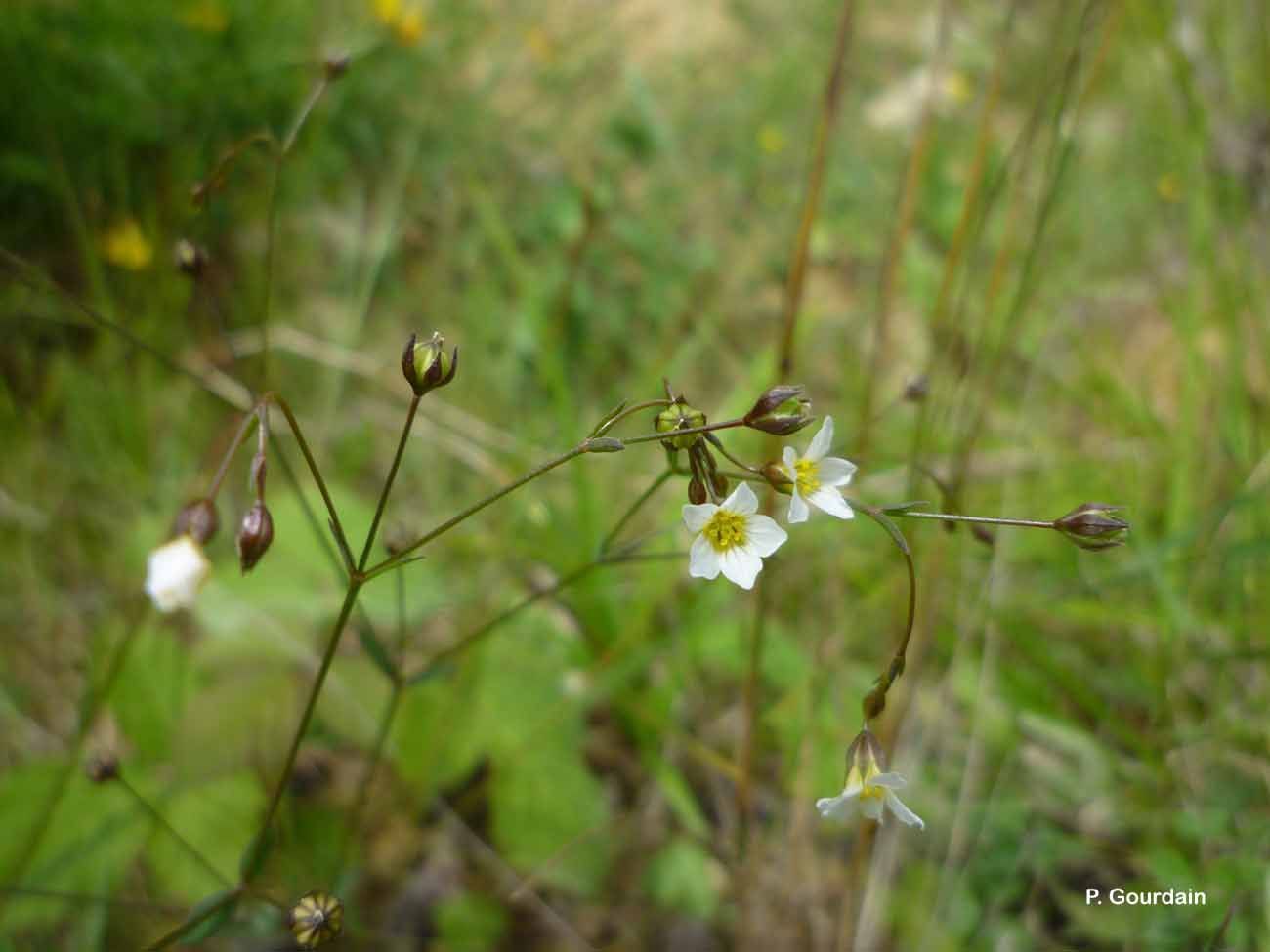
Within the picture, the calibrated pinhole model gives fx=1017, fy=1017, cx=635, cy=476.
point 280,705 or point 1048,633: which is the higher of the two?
point 1048,633

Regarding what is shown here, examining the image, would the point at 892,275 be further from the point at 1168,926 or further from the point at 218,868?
the point at 218,868

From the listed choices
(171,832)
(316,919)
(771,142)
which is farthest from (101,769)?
(771,142)

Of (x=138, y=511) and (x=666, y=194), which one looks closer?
(x=138, y=511)

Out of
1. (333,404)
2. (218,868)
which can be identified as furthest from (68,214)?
(218,868)

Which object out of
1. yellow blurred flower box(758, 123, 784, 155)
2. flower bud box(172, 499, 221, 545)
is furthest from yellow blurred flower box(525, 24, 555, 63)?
flower bud box(172, 499, 221, 545)

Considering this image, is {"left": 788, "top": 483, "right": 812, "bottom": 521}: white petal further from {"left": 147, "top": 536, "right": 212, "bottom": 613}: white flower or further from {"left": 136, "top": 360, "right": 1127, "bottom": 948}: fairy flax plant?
{"left": 147, "top": 536, "right": 212, "bottom": 613}: white flower

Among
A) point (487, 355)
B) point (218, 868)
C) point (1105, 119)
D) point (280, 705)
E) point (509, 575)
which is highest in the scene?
point (1105, 119)
